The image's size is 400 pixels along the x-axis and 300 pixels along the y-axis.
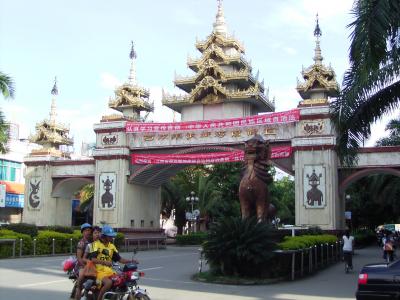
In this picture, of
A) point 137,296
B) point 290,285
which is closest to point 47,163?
point 290,285

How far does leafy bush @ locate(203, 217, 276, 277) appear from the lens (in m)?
14.7

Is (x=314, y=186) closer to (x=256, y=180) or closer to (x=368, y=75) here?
(x=256, y=180)

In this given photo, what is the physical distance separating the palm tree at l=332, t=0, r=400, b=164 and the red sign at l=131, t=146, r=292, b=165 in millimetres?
13282

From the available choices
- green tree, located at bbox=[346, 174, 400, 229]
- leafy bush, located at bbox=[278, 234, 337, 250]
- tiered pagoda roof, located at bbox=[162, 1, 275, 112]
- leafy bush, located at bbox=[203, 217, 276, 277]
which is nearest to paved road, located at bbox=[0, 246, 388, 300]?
leafy bush, located at bbox=[203, 217, 276, 277]

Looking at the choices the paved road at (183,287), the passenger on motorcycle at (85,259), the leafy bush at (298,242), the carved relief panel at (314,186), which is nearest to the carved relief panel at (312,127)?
the carved relief panel at (314,186)

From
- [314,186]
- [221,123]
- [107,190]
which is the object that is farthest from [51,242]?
[314,186]

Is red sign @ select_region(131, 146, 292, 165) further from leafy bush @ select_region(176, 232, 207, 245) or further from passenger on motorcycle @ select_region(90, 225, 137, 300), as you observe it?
passenger on motorcycle @ select_region(90, 225, 137, 300)

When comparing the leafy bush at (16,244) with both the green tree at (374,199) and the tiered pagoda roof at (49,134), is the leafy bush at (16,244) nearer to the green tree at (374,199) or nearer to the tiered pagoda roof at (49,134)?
the tiered pagoda roof at (49,134)

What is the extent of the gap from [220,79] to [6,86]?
15962 millimetres

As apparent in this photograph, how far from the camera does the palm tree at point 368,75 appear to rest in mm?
11055

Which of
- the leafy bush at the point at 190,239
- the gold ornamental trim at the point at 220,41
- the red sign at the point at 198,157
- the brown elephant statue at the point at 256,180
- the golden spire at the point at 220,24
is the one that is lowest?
the leafy bush at the point at 190,239

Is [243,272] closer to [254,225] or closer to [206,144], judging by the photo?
[254,225]

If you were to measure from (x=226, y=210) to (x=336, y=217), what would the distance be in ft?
57.1

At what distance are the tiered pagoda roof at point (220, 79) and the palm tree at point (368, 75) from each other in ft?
59.5
